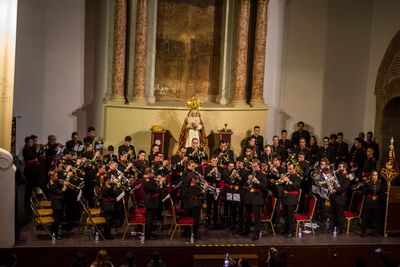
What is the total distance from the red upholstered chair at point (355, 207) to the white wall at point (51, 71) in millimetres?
9376

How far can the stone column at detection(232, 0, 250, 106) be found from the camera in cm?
2117

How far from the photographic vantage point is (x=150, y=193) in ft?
48.9

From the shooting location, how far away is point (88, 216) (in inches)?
586

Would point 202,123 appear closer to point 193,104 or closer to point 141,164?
point 193,104

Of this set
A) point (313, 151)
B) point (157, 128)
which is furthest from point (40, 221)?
point (313, 151)

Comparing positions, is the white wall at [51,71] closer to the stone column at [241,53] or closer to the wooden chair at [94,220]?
the stone column at [241,53]

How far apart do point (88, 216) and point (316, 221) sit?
5873mm

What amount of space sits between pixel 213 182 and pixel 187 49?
23.0 ft

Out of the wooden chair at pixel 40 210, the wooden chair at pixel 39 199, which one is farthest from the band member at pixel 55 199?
the wooden chair at pixel 39 199


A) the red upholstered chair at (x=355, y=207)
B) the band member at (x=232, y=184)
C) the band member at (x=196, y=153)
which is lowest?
the red upholstered chair at (x=355, y=207)

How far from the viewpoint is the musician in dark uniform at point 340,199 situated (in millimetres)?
15812

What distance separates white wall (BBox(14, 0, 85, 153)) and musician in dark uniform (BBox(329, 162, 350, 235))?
924 cm

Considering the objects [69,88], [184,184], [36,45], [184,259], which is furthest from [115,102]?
[184,259]

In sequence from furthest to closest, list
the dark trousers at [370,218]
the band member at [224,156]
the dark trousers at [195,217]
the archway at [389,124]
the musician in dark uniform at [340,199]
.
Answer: the archway at [389,124], the band member at [224,156], the dark trousers at [370,218], the musician in dark uniform at [340,199], the dark trousers at [195,217]
